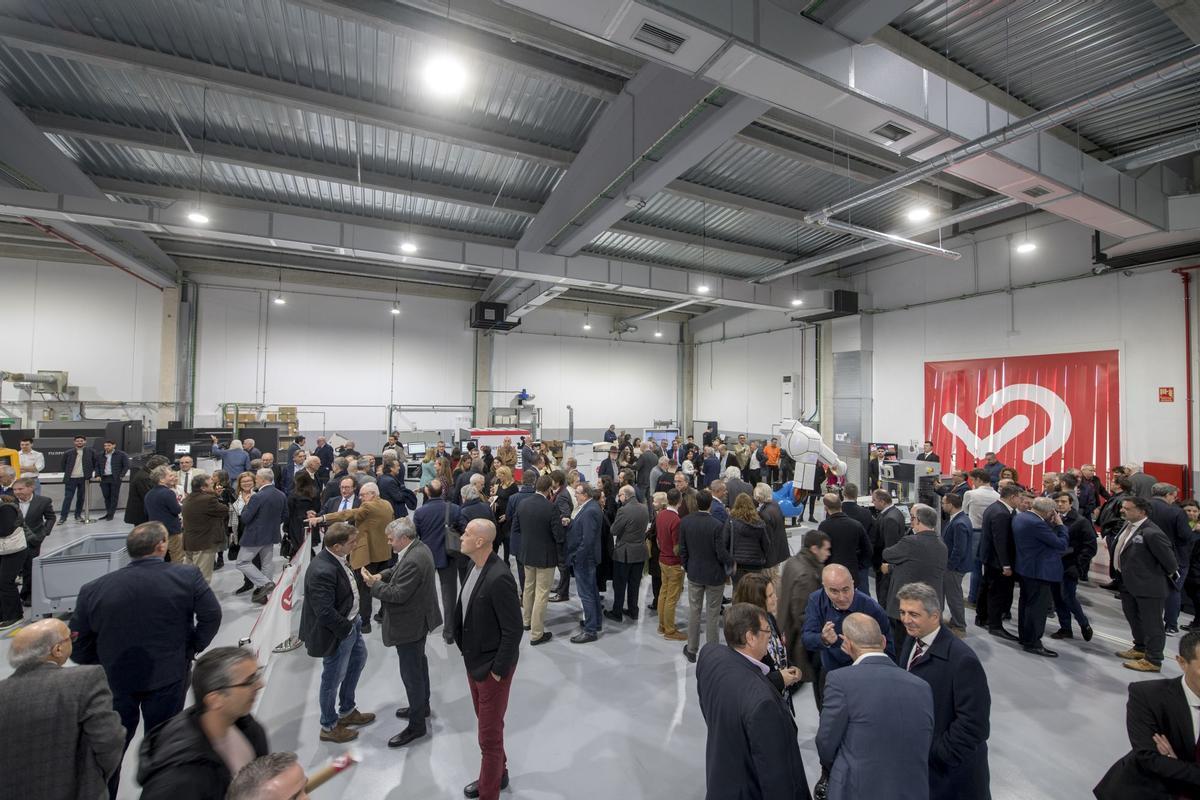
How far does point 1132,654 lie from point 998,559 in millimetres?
1194

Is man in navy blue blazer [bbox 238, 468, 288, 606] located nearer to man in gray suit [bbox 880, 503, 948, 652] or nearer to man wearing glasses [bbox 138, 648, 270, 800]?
man wearing glasses [bbox 138, 648, 270, 800]

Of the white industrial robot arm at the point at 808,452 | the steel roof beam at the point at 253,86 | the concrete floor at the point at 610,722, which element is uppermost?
the steel roof beam at the point at 253,86

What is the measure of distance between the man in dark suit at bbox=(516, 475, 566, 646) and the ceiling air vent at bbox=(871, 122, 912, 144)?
4458 mm

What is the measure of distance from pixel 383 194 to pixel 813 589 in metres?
8.86

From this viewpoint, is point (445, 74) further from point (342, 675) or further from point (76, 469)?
point (76, 469)

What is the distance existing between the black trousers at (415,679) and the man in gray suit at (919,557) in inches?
138

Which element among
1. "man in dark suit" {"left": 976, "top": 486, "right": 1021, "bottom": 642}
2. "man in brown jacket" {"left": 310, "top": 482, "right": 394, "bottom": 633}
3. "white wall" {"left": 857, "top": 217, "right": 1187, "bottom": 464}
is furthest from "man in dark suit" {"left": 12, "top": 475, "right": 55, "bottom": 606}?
"white wall" {"left": 857, "top": 217, "right": 1187, "bottom": 464}

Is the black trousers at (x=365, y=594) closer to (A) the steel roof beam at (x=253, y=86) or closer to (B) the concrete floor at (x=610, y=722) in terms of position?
(B) the concrete floor at (x=610, y=722)

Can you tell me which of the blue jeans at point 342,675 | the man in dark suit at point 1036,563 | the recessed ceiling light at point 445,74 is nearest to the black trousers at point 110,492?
the blue jeans at point 342,675

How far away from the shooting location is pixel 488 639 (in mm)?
2648

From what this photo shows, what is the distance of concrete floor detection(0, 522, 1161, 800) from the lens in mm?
2920

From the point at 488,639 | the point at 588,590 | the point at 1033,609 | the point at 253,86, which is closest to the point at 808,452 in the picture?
the point at 1033,609

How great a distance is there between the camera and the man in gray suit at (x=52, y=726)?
1766 millimetres

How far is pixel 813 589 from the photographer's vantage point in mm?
3211
